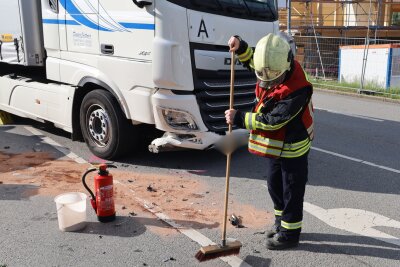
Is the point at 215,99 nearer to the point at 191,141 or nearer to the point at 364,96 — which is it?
the point at 191,141

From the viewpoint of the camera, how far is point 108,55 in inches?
218

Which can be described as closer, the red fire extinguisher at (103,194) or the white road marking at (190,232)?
the white road marking at (190,232)

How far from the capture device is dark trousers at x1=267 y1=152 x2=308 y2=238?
367 cm

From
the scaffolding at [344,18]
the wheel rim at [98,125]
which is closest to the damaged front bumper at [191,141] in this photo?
the wheel rim at [98,125]

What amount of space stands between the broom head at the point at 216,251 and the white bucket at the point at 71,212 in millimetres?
1215

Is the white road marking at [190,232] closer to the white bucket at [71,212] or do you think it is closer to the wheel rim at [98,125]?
the white bucket at [71,212]

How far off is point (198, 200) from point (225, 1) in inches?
93.9

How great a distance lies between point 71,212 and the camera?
4.00 m

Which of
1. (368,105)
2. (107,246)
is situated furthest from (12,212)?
(368,105)

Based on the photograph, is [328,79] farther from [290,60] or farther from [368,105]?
[290,60]

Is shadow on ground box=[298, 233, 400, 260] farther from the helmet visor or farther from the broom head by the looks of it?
the helmet visor

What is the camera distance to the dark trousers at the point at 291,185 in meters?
3.67

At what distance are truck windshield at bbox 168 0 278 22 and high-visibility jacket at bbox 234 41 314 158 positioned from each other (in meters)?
1.75

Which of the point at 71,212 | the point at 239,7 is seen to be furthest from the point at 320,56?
the point at 71,212
